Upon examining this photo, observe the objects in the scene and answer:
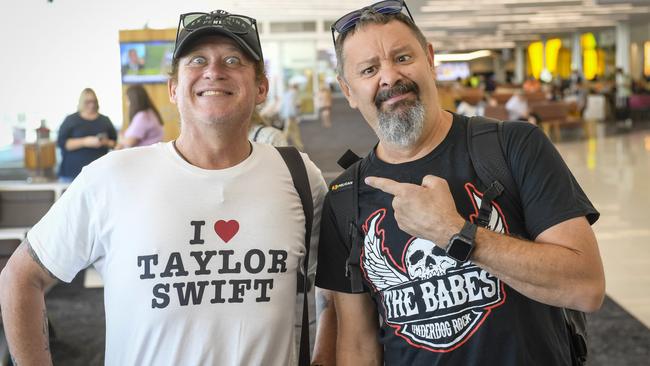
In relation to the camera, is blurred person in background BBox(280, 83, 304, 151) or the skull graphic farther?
blurred person in background BBox(280, 83, 304, 151)

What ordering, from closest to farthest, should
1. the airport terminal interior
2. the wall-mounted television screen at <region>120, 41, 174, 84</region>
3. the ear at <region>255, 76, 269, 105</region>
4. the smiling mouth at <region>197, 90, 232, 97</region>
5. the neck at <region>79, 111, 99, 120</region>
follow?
the smiling mouth at <region>197, 90, 232, 97</region>, the ear at <region>255, 76, 269, 105</region>, the airport terminal interior, the neck at <region>79, 111, 99, 120</region>, the wall-mounted television screen at <region>120, 41, 174, 84</region>

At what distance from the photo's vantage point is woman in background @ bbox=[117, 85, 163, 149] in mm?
6169

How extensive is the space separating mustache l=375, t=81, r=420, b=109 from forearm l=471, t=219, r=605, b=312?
17.1 inches

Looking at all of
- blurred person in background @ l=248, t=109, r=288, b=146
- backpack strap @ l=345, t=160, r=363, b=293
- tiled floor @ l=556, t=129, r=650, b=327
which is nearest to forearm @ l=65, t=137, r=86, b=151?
blurred person in background @ l=248, t=109, r=288, b=146

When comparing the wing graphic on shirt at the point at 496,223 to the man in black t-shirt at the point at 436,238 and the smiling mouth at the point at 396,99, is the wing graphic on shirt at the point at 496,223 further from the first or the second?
the smiling mouth at the point at 396,99

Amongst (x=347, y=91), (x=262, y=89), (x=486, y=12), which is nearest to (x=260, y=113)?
(x=262, y=89)

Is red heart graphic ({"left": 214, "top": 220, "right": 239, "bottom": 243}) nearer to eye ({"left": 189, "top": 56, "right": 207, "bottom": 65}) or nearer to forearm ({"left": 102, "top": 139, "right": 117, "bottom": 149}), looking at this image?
eye ({"left": 189, "top": 56, "right": 207, "bottom": 65})

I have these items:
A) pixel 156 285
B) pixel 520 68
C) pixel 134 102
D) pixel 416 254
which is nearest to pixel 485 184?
pixel 416 254

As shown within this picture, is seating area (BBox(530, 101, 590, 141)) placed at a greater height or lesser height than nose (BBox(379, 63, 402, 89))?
lesser

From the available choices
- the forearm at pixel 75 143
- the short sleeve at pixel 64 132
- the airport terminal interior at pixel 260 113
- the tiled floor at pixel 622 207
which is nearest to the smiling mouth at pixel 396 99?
the airport terminal interior at pixel 260 113

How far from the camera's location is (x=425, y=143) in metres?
1.72

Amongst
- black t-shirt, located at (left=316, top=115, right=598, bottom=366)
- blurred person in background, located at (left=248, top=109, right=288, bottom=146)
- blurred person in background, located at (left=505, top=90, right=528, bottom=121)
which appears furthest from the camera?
blurred person in background, located at (left=505, top=90, right=528, bottom=121)

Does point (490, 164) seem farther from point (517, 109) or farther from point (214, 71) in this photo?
point (517, 109)

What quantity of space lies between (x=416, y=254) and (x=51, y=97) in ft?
30.1
